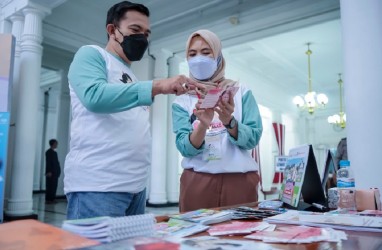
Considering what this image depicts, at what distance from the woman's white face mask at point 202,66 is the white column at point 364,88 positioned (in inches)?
49.0

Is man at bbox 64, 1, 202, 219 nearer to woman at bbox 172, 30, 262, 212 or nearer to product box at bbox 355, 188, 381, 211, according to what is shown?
woman at bbox 172, 30, 262, 212

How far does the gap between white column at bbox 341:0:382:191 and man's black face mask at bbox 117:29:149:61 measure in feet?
5.35

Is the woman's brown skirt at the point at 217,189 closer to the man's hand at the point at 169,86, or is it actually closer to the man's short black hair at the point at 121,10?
the man's hand at the point at 169,86

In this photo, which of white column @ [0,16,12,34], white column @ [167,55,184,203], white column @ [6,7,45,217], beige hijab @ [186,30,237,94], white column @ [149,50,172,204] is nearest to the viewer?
beige hijab @ [186,30,237,94]

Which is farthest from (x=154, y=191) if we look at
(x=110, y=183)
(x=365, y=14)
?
(x=110, y=183)

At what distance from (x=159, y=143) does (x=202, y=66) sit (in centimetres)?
465

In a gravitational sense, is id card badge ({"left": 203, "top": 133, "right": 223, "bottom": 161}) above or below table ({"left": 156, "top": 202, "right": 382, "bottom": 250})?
above

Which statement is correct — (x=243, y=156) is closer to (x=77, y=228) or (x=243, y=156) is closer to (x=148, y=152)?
(x=148, y=152)

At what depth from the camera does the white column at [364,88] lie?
212 centimetres

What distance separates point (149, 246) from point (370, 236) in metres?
0.57

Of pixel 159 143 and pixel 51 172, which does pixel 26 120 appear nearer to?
pixel 159 143

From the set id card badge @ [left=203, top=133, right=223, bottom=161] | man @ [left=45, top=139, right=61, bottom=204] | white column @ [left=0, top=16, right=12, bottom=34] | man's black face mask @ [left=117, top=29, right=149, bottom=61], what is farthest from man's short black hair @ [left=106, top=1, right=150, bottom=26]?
man @ [left=45, top=139, right=61, bottom=204]

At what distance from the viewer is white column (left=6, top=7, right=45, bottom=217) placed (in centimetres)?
418

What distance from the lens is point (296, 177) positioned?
129 cm
